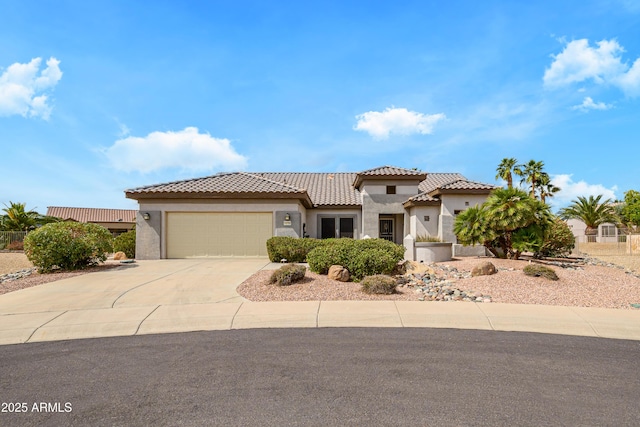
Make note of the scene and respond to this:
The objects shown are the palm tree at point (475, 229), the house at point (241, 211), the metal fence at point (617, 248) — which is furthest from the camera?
the metal fence at point (617, 248)

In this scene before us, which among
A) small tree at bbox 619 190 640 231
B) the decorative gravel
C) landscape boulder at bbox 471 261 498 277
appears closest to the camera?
the decorative gravel

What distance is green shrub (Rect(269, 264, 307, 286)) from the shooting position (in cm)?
1041

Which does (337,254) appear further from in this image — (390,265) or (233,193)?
(233,193)

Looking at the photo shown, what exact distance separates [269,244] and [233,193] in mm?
3515

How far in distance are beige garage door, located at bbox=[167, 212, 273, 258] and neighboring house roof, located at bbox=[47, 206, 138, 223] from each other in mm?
31046

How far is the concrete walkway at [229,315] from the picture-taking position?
7.13 metres

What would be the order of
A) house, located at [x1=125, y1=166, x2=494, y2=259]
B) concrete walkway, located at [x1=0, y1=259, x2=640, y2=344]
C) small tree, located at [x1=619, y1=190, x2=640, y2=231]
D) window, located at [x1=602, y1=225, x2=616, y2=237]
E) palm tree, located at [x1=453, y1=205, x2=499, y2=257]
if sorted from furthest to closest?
window, located at [x1=602, y1=225, x2=616, y2=237] < small tree, located at [x1=619, y1=190, x2=640, y2=231] < house, located at [x1=125, y1=166, x2=494, y2=259] < palm tree, located at [x1=453, y1=205, x2=499, y2=257] < concrete walkway, located at [x1=0, y1=259, x2=640, y2=344]

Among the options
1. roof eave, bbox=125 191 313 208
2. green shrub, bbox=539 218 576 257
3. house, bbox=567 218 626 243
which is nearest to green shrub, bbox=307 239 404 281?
roof eave, bbox=125 191 313 208

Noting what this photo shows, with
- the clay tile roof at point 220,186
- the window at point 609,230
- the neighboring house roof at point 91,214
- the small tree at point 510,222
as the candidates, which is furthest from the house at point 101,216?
the window at point 609,230

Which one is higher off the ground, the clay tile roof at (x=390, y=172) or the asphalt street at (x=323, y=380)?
the clay tile roof at (x=390, y=172)

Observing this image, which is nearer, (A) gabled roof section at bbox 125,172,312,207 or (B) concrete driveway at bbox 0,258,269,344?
(B) concrete driveway at bbox 0,258,269,344

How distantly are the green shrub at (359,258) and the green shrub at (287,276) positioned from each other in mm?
1099

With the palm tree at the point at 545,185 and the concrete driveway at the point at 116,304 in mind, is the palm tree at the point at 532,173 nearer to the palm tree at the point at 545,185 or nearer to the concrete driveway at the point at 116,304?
the palm tree at the point at 545,185

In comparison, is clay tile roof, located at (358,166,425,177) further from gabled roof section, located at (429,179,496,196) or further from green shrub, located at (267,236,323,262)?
green shrub, located at (267,236,323,262)
